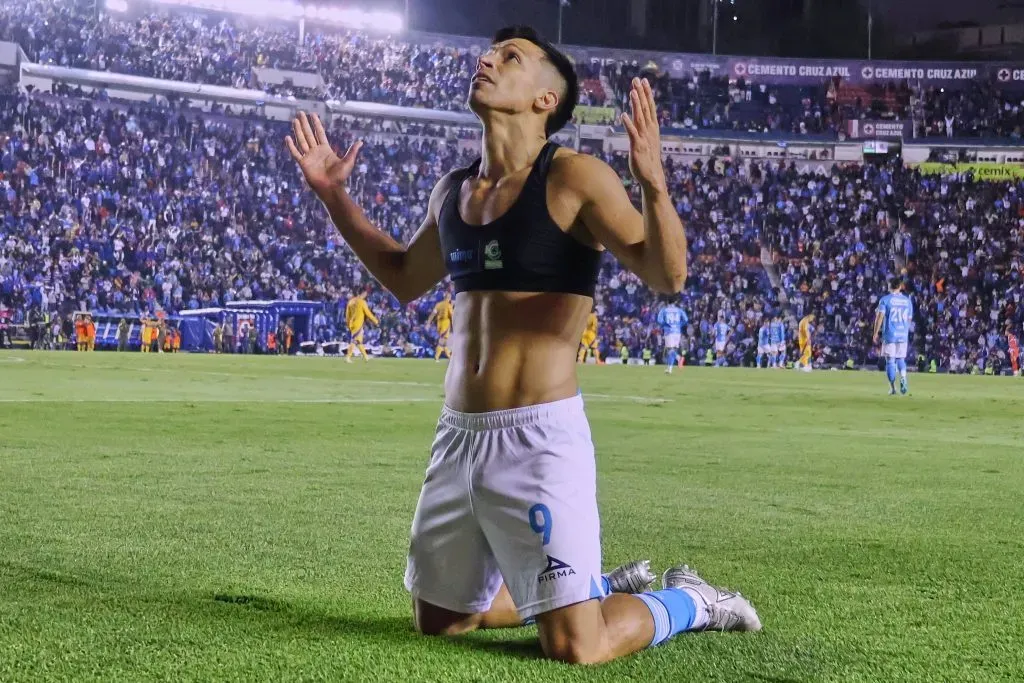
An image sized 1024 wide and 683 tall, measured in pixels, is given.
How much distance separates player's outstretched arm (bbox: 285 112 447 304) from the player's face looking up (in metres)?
0.47

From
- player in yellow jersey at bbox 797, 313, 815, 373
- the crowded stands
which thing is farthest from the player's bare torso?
the crowded stands

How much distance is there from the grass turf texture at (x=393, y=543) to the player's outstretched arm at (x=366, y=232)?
1.31 m

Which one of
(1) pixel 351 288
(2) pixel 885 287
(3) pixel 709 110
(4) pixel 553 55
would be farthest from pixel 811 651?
(3) pixel 709 110

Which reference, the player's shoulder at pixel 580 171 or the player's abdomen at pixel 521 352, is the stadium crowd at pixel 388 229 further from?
the player's shoulder at pixel 580 171

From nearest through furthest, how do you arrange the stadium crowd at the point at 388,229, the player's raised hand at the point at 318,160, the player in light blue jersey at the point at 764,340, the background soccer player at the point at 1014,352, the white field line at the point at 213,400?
the player's raised hand at the point at 318,160, the white field line at the point at 213,400, the stadium crowd at the point at 388,229, the player in light blue jersey at the point at 764,340, the background soccer player at the point at 1014,352

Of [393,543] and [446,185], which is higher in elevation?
[446,185]

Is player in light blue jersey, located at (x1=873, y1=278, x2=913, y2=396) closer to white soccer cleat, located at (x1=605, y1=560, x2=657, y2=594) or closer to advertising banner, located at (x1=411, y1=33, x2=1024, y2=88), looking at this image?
white soccer cleat, located at (x1=605, y1=560, x2=657, y2=594)

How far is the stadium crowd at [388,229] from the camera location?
126 feet

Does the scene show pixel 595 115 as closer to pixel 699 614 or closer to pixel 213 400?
pixel 213 400

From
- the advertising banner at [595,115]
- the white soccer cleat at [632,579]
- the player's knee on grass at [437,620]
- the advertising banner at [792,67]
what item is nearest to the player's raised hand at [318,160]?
the player's knee on grass at [437,620]

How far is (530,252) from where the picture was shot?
3.85 metres

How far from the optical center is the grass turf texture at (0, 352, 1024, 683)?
11.7ft

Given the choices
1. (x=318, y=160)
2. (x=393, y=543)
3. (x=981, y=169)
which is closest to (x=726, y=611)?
(x=393, y=543)

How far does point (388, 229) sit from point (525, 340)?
4097 centimetres
